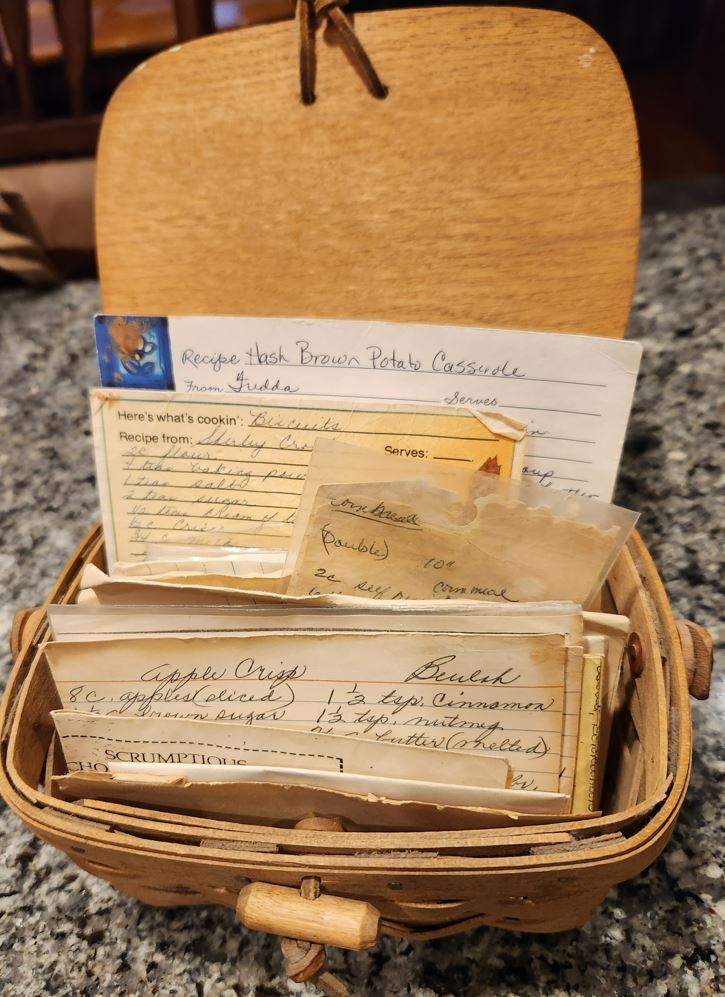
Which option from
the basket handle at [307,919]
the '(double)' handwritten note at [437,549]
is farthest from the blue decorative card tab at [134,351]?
the basket handle at [307,919]

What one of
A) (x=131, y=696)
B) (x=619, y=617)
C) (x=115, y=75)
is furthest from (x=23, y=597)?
(x=115, y=75)

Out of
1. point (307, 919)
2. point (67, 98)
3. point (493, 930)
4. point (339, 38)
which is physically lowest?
point (493, 930)

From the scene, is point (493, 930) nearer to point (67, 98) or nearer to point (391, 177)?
point (391, 177)

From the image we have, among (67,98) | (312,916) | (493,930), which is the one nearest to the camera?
(312,916)

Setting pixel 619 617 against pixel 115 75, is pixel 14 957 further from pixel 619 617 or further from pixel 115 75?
pixel 115 75

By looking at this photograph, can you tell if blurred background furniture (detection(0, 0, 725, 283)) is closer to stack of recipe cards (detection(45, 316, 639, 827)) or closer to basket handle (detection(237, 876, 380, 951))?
stack of recipe cards (detection(45, 316, 639, 827))

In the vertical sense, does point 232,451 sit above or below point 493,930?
above

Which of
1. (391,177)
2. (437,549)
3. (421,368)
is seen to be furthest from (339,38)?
(437,549)
